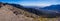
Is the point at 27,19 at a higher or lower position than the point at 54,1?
lower

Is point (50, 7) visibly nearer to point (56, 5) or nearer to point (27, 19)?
point (56, 5)

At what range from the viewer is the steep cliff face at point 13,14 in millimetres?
4169

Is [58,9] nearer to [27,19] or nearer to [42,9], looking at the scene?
[42,9]

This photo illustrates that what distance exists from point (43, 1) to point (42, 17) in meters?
0.42

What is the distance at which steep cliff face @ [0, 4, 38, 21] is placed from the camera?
417 centimetres

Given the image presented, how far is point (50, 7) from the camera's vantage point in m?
4.19

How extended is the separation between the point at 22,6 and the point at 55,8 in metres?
0.87

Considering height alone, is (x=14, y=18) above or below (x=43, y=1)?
below

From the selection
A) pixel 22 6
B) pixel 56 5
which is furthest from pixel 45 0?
pixel 22 6

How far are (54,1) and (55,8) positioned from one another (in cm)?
19

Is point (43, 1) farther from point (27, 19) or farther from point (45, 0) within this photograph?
point (27, 19)

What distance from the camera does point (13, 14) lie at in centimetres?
421

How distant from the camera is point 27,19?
166 inches

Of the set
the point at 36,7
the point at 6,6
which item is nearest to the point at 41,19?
the point at 36,7
